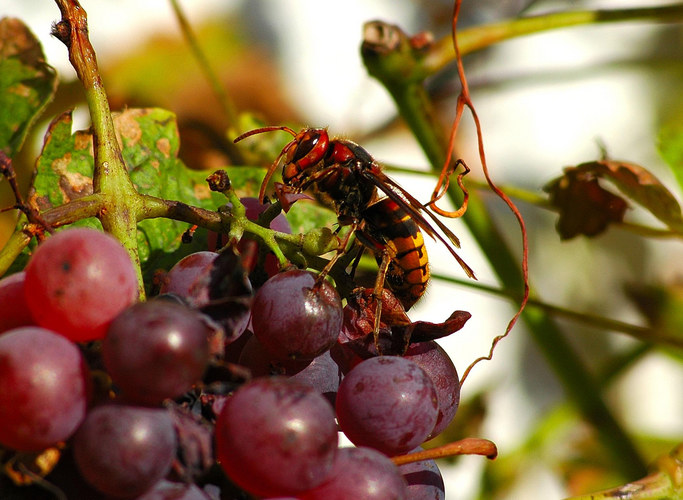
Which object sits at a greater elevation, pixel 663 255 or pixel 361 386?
pixel 361 386

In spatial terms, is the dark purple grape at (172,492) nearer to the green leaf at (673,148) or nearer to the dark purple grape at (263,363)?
the dark purple grape at (263,363)

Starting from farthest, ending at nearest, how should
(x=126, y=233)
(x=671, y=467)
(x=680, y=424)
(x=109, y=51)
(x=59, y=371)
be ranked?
(x=680, y=424)
(x=109, y=51)
(x=671, y=467)
(x=126, y=233)
(x=59, y=371)

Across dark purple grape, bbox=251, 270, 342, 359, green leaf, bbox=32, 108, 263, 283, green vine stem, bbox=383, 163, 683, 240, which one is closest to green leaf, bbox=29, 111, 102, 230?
green leaf, bbox=32, 108, 263, 283

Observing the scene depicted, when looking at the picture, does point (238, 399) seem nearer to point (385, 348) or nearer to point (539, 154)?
point (385, 348)

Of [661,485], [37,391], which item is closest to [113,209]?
[37,391]

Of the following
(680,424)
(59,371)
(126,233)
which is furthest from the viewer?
(680,424)

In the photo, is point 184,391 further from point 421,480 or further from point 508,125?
point 508,125

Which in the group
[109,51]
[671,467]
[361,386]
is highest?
[109,51]

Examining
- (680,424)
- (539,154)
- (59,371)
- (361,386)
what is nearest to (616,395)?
(680,424)
